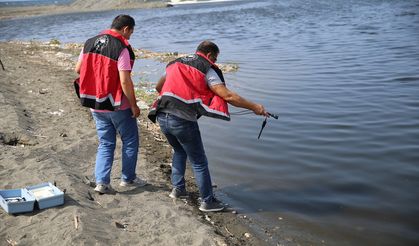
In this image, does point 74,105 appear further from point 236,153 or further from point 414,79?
point 414,79

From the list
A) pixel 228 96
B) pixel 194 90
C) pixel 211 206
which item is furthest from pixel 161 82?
pixel 211 206

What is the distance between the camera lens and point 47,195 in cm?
505

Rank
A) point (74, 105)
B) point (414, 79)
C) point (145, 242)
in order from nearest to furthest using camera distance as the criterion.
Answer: point (145, 242), point (74, 105), point (414, 79)

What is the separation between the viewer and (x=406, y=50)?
1559 cm

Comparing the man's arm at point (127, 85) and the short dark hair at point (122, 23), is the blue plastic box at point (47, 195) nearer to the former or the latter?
the man's arm at point (127, 85)

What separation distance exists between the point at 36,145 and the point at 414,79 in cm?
907

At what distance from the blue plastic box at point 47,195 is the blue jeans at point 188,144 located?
138 cm

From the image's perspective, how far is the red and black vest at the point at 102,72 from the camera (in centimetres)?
521

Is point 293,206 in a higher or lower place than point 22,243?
lower

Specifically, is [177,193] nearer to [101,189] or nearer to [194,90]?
[101,189]

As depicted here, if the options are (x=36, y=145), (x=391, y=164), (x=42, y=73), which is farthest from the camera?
(x=42, y=73)

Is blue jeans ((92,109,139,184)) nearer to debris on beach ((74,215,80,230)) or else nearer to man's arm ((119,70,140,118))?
man's arm ((119,70,140,118))

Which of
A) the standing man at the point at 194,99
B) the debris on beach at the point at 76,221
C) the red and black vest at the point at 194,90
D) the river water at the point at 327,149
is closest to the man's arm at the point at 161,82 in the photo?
the standing man at the point at 194,99

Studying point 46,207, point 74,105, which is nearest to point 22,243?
point 46,207
